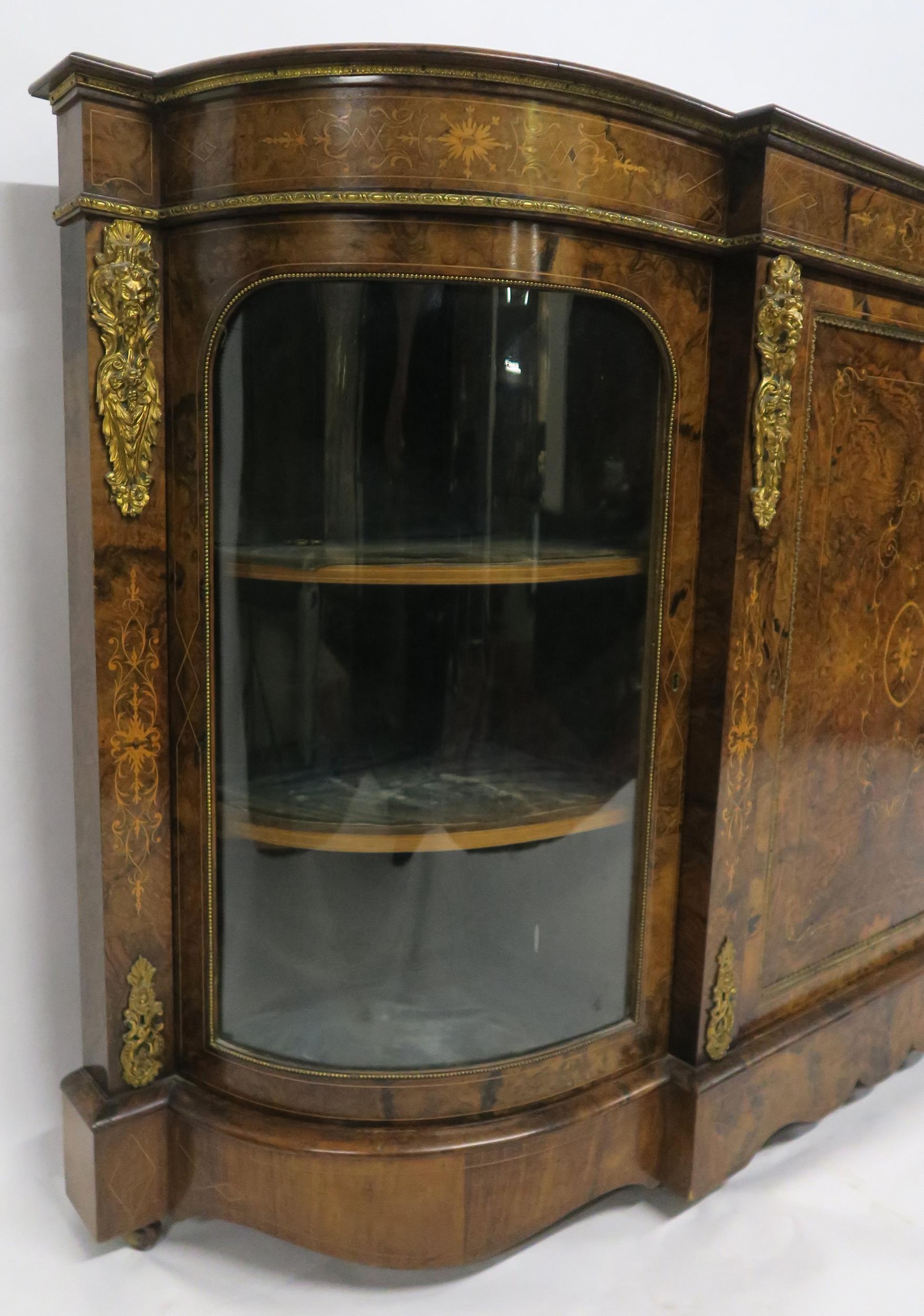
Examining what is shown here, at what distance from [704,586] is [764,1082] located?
65 centimetres

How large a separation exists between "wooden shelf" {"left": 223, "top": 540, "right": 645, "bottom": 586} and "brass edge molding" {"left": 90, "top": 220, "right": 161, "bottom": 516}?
129mm

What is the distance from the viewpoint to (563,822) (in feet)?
4.15

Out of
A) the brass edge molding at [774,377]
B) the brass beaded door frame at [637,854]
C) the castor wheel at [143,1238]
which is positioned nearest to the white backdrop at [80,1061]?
the castor wheel at [143,1238]

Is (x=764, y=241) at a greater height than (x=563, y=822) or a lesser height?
greater

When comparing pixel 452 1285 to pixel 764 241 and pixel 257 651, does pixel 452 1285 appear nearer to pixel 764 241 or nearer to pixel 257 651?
pixel 257 651

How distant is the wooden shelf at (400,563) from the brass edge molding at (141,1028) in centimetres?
46

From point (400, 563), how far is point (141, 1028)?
60 centimetres

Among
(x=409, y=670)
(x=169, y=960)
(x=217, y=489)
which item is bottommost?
(x=169, y=960)

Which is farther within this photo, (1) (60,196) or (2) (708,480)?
(2) (708,480)

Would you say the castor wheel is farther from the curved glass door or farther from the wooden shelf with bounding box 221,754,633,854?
the wooden shelf with bounding box 221,754,633,854

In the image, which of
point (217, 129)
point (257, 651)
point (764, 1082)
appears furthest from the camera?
point (764, 1082)

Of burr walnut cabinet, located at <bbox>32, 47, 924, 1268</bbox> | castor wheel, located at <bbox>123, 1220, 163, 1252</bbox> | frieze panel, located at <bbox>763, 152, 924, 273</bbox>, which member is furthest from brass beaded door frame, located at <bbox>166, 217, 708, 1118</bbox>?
castor wheel, located at <bbox>123, 1220, 163, 1252</bbox>

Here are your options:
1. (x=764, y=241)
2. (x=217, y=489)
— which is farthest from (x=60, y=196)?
(x=764, y=241)

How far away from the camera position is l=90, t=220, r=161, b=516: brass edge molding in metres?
1.10
